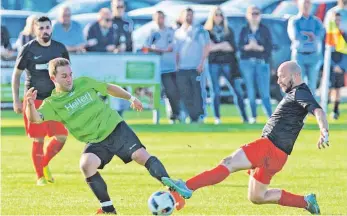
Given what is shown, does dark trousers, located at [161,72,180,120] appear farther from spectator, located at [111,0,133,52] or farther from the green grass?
spectator, located at [111,0,133,52]

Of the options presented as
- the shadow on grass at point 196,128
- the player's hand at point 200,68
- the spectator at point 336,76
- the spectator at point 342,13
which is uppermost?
the spectator at point 342,13

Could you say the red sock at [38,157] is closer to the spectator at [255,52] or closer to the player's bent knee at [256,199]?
the player's bent knee at [256,199]

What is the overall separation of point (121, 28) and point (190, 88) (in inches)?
65.2

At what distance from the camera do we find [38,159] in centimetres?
1495

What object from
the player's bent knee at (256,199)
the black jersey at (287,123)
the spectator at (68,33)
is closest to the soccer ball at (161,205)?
the player's bent knee at (256,199)

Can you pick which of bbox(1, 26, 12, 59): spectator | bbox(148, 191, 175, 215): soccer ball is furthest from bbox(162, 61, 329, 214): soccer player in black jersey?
bbox(1, 26, 12, 59): spectator

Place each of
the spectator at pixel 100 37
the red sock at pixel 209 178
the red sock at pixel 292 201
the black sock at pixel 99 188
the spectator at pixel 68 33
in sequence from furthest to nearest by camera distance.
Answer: the spectator at pixel 100 37 → the spectator at pixel 68 33 → the red sock at pixel 292 201 → the black sock at pixel 99 188 → the red sock at pixel 209 178

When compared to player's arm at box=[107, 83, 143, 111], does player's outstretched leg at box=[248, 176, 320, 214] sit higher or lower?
lower

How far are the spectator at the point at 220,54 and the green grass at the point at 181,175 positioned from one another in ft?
2.51

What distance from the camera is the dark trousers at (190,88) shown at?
78.0 feet

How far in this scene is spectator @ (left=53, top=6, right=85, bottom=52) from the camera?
2317 centimetres

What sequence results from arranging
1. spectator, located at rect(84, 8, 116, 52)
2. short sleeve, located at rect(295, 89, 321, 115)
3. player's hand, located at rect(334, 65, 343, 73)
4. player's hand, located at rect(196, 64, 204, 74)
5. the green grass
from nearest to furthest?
short sleeve, located at rect(295, 89, 321, 115) < the green grass < player's hand, located at rect(196, 64, 204, 74) < spectator, located at rect(84, 8, 116, 52) < player's hand, located at rect(334, 65, 343, 73)

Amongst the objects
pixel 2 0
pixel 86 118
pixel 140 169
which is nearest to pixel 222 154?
pixel 140 169

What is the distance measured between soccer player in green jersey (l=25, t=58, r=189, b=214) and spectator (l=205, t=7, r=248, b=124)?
11.8 m
